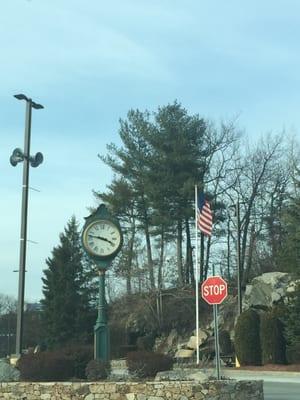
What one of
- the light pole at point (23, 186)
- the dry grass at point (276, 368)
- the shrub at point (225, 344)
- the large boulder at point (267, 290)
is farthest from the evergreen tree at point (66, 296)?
the light pole at point (23, 186)

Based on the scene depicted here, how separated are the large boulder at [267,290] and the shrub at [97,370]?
23.3 meters

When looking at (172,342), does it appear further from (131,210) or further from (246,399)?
(246,399)

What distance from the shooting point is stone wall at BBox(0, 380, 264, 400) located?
13672mm

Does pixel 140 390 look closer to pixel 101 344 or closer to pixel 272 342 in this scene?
pixel 101 344

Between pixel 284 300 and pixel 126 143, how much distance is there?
21.4 meters

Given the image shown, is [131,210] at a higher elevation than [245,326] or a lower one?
higher

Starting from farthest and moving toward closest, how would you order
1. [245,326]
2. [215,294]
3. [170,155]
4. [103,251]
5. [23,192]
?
[170,155] < [245,326] < [23,192] < [103,251] < [215,294]

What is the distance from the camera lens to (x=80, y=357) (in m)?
17.0

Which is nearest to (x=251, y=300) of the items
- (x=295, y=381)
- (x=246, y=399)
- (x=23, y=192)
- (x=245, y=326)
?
(x=245, y=326)

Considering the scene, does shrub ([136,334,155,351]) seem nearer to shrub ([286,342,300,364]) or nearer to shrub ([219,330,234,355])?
shrub ([219,330,234,355])

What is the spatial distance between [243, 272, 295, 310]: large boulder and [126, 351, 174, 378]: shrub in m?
22.9

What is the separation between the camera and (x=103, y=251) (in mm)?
17500

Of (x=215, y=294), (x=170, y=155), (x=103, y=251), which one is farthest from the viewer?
(x=170, y=155)

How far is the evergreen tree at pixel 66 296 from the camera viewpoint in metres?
48.4
